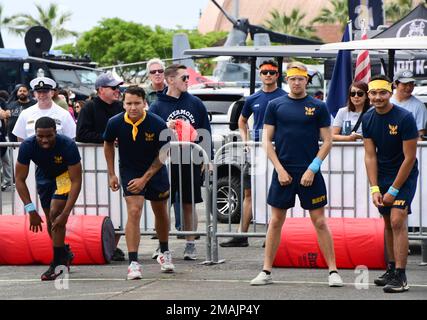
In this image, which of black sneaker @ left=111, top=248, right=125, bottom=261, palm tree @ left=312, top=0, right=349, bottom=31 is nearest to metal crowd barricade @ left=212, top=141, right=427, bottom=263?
black sneaker @ left=111, top=248, right=125, bottom=261

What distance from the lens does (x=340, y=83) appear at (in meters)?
16.2

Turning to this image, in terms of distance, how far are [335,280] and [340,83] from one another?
6144mm

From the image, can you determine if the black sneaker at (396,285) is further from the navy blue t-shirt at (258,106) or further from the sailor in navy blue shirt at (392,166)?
the navy blue t-shirt at (258,106)

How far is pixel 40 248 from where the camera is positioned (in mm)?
12164

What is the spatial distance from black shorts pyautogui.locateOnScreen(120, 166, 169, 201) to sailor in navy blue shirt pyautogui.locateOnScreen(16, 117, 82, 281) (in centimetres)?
42

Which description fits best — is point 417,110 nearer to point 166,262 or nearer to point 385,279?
point 385,279

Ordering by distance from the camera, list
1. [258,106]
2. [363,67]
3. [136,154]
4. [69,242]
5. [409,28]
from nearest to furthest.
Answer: [136,154] < [69,242] < [258,106] < [363,67] < [409,28]

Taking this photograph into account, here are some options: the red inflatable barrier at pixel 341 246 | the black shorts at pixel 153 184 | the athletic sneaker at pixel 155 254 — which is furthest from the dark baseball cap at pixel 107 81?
the red inflatable barrier at pixel 341 246

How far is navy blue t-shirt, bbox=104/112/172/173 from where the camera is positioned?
442 inches

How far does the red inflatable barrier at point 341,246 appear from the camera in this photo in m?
11.6

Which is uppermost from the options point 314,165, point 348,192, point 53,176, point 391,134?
point 391,134

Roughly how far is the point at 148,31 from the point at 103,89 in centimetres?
7119

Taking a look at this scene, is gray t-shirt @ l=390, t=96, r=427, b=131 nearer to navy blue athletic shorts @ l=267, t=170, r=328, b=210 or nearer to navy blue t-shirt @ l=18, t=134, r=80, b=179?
navy blue athletic shorts @ l=267, t=170, r=328, b=210

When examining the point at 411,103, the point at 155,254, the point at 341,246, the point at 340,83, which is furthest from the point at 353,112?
the point at 155,254
